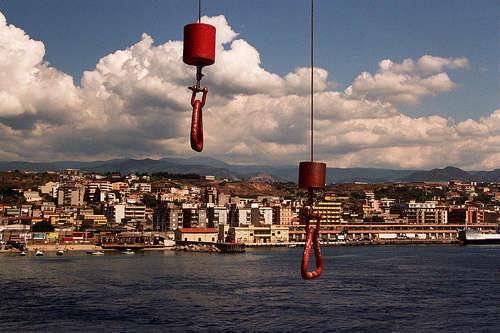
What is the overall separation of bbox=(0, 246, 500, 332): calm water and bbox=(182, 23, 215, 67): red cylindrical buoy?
720 inches

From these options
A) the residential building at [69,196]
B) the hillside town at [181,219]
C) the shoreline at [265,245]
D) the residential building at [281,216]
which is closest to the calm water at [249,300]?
the hillside town at [181,219]

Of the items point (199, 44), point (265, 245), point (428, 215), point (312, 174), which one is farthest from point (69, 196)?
point (199, 44)

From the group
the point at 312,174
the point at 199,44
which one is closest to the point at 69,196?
the point at 312,174

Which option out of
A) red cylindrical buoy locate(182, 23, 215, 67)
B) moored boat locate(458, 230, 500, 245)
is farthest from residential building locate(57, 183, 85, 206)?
red cylindrical buoy locate(182, 23, 215, 67)

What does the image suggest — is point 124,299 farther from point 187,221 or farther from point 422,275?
point 187,221

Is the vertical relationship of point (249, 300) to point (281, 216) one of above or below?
below

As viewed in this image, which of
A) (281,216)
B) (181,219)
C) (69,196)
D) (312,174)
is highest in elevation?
(69,196)

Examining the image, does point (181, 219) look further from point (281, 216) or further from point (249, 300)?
point (249, 300)

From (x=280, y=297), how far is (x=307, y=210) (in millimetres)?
25404

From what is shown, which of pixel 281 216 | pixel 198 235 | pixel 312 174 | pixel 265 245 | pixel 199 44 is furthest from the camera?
pixel 281 216

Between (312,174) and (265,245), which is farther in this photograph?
(265,245)

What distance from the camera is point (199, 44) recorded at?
432 cm

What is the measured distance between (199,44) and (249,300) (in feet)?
84.6

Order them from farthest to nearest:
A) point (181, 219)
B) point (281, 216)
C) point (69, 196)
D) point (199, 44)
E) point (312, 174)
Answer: point (69, 196) → point (281, 216) → point (181, 219) → point (312, 174) → point (199, 44)
